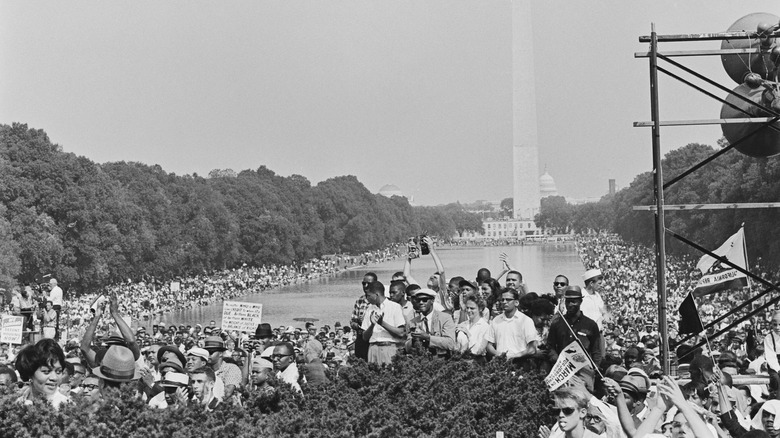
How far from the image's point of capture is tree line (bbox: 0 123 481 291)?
172 ft

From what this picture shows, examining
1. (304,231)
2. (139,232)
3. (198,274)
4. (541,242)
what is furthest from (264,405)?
(541,242)

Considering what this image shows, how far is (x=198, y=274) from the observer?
3130 inches

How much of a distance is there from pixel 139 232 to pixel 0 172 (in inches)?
631

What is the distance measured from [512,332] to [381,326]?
1398mm

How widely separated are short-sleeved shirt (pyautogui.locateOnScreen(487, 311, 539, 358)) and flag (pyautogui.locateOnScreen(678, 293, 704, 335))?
153cm

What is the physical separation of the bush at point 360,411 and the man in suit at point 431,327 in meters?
0.86

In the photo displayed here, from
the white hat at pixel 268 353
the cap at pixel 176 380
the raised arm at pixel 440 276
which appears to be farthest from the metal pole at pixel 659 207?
the raised arm at pixel 440 276

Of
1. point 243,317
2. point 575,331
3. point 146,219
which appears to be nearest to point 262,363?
point 575,331

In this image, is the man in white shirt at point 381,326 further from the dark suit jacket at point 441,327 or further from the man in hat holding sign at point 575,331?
the man in hat holding sign at point 575,331

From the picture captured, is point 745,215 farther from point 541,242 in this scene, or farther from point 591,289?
point 541,242

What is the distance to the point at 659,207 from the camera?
9234 millimetres

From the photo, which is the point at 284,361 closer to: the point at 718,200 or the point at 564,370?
the point at 564,370

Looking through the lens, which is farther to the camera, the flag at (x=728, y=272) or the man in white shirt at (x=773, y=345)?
the man in white shirt at (x=773, y=345)

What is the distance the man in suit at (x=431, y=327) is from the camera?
11.2 m
